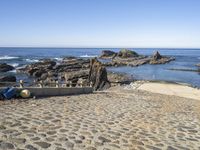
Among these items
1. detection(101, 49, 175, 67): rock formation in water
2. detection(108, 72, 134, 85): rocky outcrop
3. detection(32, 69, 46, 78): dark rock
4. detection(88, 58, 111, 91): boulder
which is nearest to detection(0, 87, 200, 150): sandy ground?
detection(88, 58, 111, 91): boulder

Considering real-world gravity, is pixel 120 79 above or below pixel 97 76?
below

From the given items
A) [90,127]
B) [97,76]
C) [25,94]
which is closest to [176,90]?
[97,76]

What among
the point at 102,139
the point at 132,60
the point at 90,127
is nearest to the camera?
the point at 102,139

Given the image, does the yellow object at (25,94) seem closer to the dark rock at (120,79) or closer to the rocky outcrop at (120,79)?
the rocky outcrop at (120,79)

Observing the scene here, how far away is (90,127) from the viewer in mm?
9836

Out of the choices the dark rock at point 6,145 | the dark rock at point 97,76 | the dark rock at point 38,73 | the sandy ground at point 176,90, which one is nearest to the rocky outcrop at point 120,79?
the dark rock at point 97,76

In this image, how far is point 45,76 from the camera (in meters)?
50.1

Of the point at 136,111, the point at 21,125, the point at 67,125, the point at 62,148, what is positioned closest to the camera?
the point at 62,148

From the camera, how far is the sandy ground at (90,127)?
7.95 metres

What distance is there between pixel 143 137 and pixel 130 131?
27.0 inches

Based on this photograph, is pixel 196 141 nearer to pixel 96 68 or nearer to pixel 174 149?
pixel 174 149

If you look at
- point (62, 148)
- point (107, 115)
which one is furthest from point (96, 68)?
point (62, 148)

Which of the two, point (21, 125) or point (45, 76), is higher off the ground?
point (21, 125)

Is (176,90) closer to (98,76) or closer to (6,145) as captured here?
(98,76)
